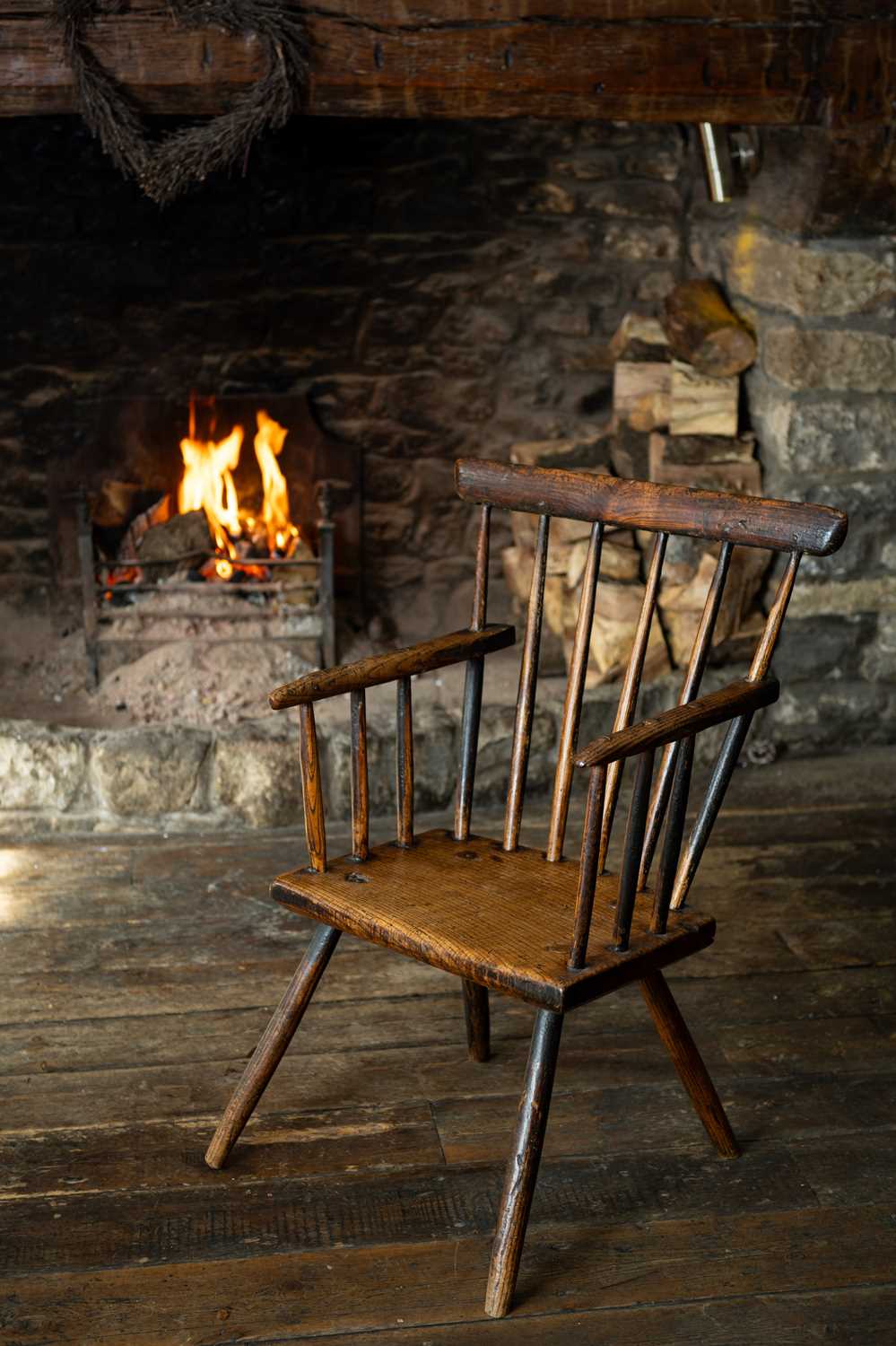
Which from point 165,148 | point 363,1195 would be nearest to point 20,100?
point 165,148

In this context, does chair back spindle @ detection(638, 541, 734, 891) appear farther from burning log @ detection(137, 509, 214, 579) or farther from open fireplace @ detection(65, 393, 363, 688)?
burning log @ detection(137, 509, 214, 579)

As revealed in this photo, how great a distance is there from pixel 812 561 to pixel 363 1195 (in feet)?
6.45

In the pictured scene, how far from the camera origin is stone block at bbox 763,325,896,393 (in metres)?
3.41

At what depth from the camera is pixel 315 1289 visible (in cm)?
198

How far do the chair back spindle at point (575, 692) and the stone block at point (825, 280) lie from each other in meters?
1.36

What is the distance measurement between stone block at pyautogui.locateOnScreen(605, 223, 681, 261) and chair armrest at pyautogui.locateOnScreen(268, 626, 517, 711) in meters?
1.85

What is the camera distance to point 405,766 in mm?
2299

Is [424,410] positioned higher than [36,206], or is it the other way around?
[36,206]

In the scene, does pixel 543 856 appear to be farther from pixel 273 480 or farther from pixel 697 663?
pixel 273 480

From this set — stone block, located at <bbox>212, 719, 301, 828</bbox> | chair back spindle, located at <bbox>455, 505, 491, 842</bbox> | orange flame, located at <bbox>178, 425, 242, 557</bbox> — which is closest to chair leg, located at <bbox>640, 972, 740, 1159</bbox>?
chair back spindle, located at <bbox>455, 505, 491, 842</bbox>

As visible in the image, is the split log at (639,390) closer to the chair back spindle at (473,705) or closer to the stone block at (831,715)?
the stone block at (831,715)

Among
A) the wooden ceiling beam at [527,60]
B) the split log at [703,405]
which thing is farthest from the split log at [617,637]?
the wooden ceiling beam at [527,60]

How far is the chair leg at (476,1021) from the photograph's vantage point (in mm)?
2441

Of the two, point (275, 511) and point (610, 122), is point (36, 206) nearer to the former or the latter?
point (275, 511)
